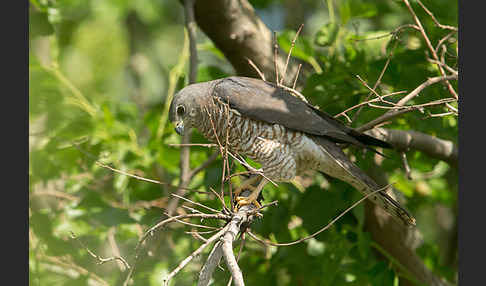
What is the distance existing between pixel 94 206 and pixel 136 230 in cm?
37

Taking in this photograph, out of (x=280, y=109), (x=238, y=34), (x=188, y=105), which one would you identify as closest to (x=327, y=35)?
(x=238, y=34)

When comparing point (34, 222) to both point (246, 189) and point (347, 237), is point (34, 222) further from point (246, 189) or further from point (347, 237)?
point (347, 237)

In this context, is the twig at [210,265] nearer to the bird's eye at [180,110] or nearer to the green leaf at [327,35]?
the bird's eye at [180,110]

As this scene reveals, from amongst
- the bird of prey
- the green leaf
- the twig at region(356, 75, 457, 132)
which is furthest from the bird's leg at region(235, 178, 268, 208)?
the green leaf

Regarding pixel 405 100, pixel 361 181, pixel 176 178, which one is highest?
pixel 405 100

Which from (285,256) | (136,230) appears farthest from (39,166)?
(285,256)

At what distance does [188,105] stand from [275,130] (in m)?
0.59

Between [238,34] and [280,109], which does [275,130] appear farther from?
[238,34]

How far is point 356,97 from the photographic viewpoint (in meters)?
3.69

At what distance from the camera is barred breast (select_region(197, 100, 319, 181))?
11.4 feet

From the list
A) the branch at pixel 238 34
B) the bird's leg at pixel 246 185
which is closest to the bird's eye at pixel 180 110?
the bird's leg at pixel 246 185

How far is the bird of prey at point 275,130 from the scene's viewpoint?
345 cm

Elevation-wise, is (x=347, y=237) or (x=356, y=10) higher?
(x=356, y=10)

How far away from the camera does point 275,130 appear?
3.52 metres
